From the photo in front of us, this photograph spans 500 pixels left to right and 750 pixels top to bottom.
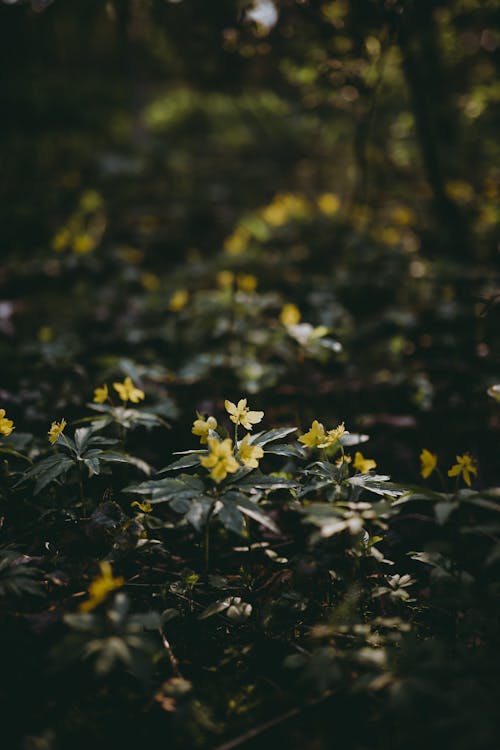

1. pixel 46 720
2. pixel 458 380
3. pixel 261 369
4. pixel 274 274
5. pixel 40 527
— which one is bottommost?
pixel 46 720

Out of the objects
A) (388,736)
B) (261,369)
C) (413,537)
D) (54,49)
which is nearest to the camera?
(388,736)

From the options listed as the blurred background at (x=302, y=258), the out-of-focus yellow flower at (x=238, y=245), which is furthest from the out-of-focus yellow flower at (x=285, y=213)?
the out-of-focus yellow flower at (x=238, y=245)

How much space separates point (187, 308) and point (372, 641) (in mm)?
2363

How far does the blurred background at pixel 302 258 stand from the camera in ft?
7.91

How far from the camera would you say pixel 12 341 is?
2.93m

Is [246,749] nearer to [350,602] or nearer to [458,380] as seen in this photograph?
[350,602]

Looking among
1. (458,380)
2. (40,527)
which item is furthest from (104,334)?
(458,380)

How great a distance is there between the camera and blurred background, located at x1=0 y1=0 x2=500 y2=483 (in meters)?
2.41

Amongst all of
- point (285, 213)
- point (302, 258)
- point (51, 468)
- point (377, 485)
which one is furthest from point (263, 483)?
point (285, 213)

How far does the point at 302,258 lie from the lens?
152 inches

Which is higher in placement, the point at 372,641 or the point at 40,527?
the point at 40,527

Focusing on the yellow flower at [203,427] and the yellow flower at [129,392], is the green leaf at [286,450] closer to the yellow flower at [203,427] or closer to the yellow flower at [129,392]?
the yellow flower at [203,427]

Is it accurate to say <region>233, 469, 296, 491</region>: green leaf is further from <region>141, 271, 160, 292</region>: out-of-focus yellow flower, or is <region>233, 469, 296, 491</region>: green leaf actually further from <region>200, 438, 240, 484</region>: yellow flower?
<region>141, 271, 160, 292</region>: out-of-focus yellow flower

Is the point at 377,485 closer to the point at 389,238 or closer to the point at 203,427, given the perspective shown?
the point at 203,427
